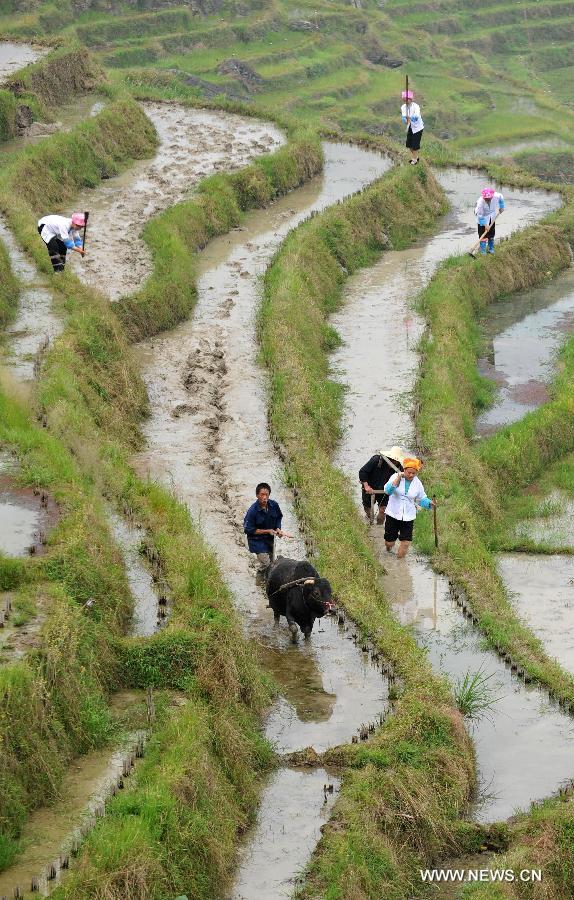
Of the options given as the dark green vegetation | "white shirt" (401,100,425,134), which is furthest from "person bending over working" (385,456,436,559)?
the dark green vegetation

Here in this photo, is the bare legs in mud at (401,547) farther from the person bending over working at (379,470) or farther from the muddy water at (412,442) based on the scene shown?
the person bending over working at (379,470)

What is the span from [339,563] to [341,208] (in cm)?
1349

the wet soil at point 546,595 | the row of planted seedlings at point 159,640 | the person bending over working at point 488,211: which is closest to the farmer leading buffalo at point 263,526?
the row of planted seedlings at point 159,640

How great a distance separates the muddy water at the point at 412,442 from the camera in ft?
36.7

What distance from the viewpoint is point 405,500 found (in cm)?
1373

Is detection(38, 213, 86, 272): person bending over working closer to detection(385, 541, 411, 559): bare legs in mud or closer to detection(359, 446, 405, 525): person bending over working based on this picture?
detection(359, 446, 405, 525): person bending over working

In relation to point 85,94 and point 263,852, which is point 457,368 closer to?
point 263,852

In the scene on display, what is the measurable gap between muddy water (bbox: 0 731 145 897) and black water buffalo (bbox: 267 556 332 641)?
228 centimetres

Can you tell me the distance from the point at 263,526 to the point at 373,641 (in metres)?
1.46

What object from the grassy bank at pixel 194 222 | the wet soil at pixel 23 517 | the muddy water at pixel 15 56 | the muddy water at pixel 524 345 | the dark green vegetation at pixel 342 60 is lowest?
the dark green vegetation at pixel 342 60

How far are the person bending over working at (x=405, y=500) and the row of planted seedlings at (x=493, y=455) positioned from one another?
24.1 inches

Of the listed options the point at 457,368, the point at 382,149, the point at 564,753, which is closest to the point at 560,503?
the point at 457,368

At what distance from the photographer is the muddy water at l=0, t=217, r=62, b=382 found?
1574 cm

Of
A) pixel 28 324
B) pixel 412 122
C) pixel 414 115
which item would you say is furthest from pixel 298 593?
pixel 412 122
